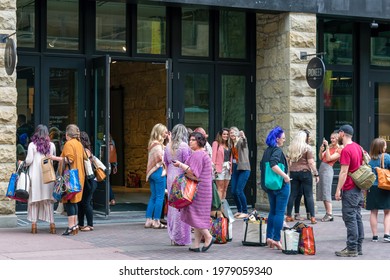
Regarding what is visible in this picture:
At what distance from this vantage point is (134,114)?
24594 millimetres

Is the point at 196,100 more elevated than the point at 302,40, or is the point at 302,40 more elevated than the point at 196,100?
the point at 302,40

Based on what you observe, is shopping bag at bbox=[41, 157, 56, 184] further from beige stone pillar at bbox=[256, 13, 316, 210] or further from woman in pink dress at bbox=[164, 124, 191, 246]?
beige stone pillar at bbox=[256, 13, 316, 210]

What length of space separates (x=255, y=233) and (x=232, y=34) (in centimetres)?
728

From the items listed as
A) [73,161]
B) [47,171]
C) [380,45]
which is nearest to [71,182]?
[73,161]

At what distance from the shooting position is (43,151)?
14.7 metres

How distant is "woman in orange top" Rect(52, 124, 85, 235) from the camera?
14.5 m

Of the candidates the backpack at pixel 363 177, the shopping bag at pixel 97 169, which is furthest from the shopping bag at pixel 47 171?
the backpack at pixel 363 177

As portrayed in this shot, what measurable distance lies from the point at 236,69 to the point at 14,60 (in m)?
6.24

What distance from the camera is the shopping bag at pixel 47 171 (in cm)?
1448

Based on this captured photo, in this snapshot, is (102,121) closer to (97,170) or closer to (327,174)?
(97,170)

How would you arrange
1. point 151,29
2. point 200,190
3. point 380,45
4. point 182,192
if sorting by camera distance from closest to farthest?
point 182,192
point 200,190
point 151,29
point 380,45

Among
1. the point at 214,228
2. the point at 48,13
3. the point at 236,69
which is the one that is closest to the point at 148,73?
the point at 236,69

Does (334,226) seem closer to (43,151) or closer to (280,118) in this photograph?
(280,118)

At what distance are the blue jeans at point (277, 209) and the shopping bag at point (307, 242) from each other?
50 cm
